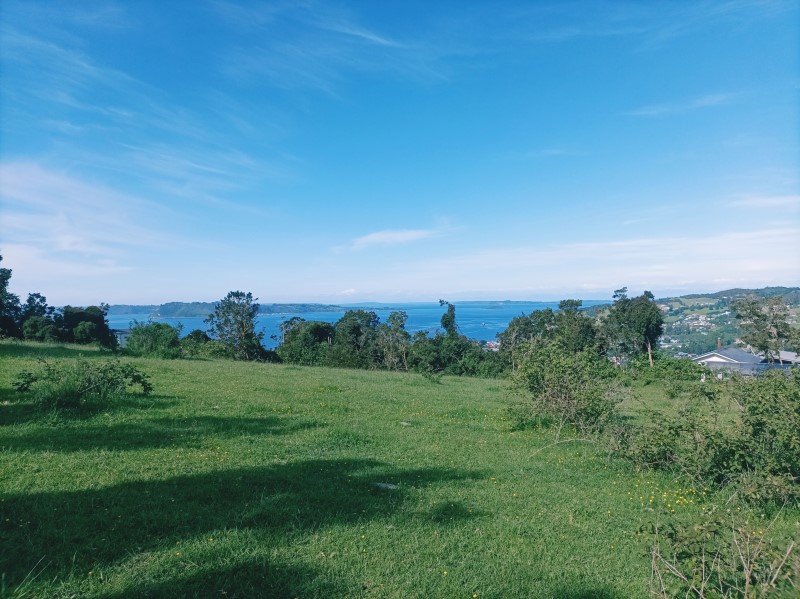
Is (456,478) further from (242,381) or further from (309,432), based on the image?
(242,381)

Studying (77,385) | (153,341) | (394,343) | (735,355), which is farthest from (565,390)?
(735,355)

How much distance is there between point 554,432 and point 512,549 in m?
7.05

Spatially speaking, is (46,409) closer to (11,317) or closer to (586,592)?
(586,592)

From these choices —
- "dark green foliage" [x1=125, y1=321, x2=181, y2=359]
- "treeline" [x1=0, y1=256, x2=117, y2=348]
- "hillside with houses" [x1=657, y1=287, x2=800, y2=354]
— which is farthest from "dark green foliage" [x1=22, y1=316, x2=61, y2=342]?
"hillside with houses" [x1=657, y1=287, x2=800, y2=354]

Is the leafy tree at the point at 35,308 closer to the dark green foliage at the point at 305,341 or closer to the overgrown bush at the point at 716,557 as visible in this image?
the dark green foliage at the point at 305,341

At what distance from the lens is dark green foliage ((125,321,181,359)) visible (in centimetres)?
2339

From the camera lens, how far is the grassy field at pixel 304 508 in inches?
173

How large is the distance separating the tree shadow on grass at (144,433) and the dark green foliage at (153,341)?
47.7ft

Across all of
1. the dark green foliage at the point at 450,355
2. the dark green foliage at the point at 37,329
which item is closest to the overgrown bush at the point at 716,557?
the dark green foliage at the point at 450,355

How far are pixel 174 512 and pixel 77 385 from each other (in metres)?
6.35

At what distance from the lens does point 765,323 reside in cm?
3841

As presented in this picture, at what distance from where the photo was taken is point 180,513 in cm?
552

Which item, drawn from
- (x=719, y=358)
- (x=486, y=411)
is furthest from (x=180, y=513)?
(x=719, y=358)

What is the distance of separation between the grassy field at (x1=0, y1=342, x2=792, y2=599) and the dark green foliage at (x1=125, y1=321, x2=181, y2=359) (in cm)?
1330
